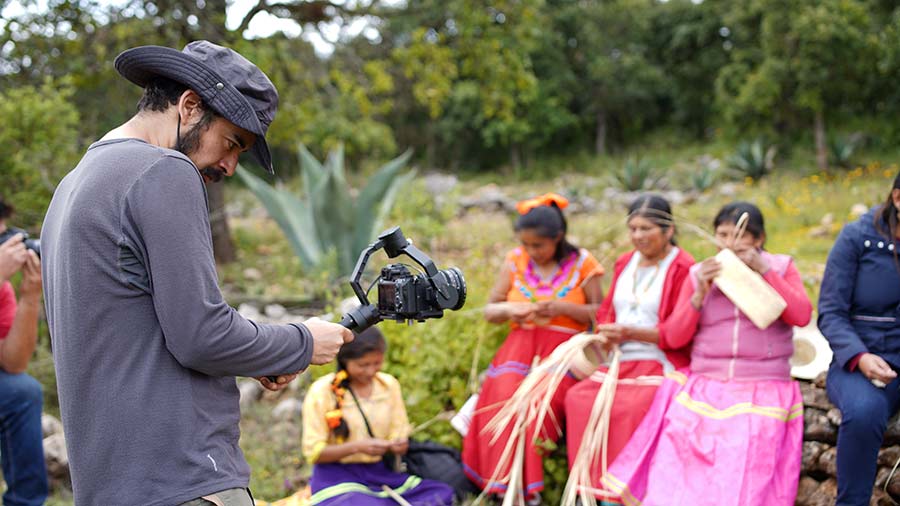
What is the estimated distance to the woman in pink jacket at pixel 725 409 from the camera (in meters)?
2.93

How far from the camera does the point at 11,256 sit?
308cm

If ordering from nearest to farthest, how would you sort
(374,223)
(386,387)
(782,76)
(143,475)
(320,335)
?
(143,475), (320,335), (386,387), (374,223), (782,76)

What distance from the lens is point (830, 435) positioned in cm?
304

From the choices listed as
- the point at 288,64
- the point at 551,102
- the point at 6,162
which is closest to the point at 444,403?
the point at 6,162

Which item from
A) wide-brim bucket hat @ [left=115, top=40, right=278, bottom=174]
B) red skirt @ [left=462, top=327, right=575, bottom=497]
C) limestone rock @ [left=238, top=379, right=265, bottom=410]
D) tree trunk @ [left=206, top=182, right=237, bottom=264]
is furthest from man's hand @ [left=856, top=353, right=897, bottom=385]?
tree trunk @ [left=206, top=182, right=237, bottom=264]

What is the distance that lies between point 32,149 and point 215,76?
4600 mm

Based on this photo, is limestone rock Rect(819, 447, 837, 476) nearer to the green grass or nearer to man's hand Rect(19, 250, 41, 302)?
the green grass

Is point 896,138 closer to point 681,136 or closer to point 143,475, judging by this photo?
point 681,136

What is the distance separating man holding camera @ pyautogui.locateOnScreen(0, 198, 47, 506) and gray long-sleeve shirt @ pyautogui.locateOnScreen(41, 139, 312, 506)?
187 cm

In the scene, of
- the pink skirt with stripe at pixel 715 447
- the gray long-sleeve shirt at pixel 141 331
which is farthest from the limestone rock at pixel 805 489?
the gray long-sleeve shirt at pixel 141 331

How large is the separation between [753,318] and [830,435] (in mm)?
539

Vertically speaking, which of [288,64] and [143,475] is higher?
[288,64]

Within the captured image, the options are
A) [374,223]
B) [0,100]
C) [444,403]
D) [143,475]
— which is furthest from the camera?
[374,223]

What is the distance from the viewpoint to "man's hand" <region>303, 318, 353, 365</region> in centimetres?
170
